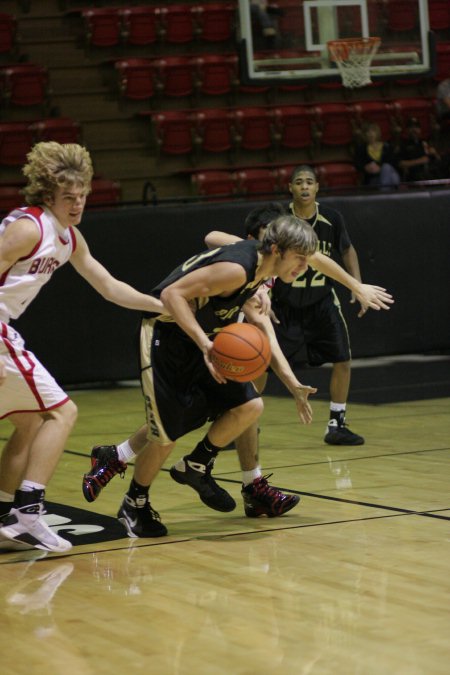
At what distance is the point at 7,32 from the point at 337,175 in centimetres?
461

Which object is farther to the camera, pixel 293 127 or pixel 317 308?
pixel 293 127

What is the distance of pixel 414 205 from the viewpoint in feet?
41.0

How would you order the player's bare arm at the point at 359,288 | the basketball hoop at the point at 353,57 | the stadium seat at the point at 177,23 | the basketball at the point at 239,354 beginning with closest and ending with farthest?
the basketball at the point at 239,354 → the player's bare arm at the point at 359,288 → the basketball hoop at the point at 353,57 → the stadium seat at the point at 177,23

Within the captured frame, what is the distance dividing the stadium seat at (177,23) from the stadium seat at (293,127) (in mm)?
1791

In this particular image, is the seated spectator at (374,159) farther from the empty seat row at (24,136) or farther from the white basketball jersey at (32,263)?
the white basketball jersey at (32,263)

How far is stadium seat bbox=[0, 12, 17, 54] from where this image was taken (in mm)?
15727

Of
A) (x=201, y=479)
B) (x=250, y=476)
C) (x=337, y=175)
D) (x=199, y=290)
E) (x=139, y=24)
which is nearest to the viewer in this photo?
(x=199, y=290)

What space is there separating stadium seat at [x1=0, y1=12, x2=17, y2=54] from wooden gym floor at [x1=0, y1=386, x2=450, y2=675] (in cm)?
966

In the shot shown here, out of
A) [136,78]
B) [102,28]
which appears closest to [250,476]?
[136,78]

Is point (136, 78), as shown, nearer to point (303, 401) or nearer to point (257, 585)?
point (303, 401)

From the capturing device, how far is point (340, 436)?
27.1 feet

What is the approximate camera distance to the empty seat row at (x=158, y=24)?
1642 centimetres

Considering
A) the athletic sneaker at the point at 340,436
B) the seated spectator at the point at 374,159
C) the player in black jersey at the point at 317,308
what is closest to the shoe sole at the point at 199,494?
the athletic sneaker at the point at 340,436

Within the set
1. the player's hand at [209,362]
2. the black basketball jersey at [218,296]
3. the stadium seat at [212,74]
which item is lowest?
the player's hand at [209,362]
